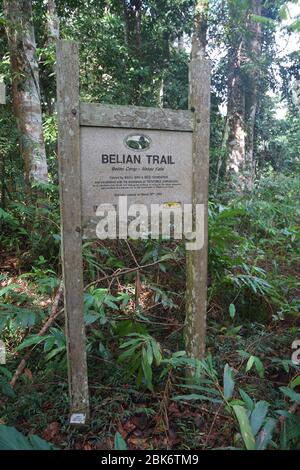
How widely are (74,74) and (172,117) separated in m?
0.69

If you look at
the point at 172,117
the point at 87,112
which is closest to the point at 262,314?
the point at 172,117

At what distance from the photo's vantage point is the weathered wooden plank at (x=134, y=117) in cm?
221

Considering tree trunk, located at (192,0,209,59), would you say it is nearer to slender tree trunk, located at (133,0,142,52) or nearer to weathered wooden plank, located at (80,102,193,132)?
slender tree trunk, located at (133,0,142,52)

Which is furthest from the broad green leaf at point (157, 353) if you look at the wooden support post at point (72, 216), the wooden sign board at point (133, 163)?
the wooden sign board at point (133, 163)

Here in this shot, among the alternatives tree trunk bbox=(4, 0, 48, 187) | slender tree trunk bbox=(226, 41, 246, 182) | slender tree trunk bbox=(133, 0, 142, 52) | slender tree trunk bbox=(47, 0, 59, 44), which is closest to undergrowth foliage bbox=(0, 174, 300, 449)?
tree trunk bbox=(4, 0, 48, 187)

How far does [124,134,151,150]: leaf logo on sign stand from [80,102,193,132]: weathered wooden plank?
2.4 inches

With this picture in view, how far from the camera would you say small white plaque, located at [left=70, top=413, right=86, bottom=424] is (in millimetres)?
2303

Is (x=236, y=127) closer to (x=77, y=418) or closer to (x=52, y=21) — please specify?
(x=52, y=21)

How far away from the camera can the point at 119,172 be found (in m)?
2.34

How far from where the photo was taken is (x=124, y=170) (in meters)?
2.35

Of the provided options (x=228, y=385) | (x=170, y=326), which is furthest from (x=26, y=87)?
(x=228, y=385)

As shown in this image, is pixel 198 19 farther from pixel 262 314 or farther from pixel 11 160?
pixel 262 314

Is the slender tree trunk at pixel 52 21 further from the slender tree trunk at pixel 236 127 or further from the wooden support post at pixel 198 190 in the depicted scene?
the wooden support post at pixel 198 190

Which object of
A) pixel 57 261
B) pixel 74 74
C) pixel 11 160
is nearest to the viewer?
pixel 74 74
